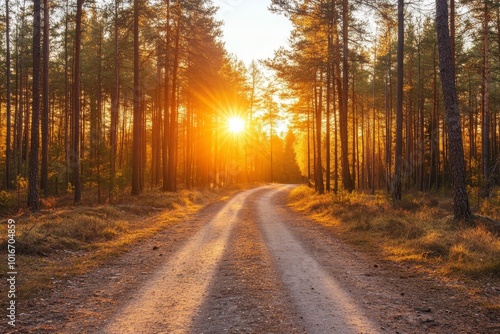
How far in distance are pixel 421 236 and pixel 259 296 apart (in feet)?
20.2

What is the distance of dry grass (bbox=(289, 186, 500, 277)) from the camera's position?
7449mm

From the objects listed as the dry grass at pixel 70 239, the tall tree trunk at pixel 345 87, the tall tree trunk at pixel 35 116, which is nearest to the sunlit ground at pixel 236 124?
the tall tree trunk at pixel 345 87

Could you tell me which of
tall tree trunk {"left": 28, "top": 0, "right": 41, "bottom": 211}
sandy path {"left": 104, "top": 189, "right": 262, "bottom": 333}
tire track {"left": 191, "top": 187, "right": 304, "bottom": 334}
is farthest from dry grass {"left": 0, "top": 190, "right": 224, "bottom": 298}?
tire track {"left": 191, "top": 187, "right": 304, "bottom": 334}

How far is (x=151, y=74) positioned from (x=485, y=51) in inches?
1013

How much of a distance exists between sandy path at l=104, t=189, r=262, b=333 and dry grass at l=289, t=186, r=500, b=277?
455cm

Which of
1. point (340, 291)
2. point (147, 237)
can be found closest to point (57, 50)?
point (147, 237)

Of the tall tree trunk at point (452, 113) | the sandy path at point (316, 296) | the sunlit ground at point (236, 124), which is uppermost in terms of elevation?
the sunlit ground at point (236, 124)

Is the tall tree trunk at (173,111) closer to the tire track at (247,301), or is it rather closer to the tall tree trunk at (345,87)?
the tall tree trunk at (345,87)

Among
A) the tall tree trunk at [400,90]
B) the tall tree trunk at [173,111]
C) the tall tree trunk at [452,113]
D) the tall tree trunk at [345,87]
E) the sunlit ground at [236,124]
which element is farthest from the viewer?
the sunlit ground at [236,124]

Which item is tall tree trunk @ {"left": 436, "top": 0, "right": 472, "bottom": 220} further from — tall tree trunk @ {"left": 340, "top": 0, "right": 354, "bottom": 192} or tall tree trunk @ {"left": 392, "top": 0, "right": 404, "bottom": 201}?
tall tree trunk @ {"left": 340, "top": 0, "right": 354, "bottom": 192}

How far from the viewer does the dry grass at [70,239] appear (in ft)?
23.4

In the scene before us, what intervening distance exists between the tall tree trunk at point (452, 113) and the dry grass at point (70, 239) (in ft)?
32.2

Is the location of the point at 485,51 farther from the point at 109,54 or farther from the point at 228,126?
the point at 228,126

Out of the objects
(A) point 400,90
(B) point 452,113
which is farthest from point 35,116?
(A) point 400,90
